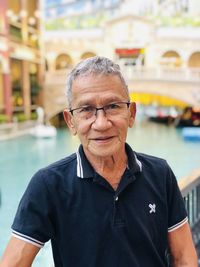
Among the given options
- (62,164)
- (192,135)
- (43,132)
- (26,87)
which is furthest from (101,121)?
(26,87)

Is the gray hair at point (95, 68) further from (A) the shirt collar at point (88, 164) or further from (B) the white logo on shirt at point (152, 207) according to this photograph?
(B) the white logo on shirt at point (152, 207)

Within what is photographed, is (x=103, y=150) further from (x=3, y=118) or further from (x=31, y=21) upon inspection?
(x=31, y=21)

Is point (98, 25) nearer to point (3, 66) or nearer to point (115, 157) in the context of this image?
point (3, 66)

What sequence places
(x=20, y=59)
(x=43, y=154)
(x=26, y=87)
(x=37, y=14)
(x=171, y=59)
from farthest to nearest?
1. (x=171, y=59)
2. (x=37, y=14)
3. (x=26, y=87)
4. (x=20, y=59)
5. (x=43, y=154)

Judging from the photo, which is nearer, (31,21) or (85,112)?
(85,112)

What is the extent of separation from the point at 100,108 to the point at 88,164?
0.47 feet

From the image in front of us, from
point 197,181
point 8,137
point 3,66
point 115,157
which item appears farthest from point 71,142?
point 115,157

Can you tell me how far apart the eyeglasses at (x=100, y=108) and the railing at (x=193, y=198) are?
0.77 m

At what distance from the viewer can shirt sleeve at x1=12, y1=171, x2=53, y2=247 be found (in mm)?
925

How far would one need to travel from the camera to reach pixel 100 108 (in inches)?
38.2

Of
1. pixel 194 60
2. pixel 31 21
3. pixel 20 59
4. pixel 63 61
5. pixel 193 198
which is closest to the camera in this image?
pixel 193 198

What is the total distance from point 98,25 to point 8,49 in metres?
6.73

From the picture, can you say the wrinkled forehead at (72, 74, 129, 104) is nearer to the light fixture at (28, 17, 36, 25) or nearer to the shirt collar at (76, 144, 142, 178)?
the shirt collar at (76, 144, 142, 178)

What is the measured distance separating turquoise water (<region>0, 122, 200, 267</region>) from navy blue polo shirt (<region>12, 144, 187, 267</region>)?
3865 mm
